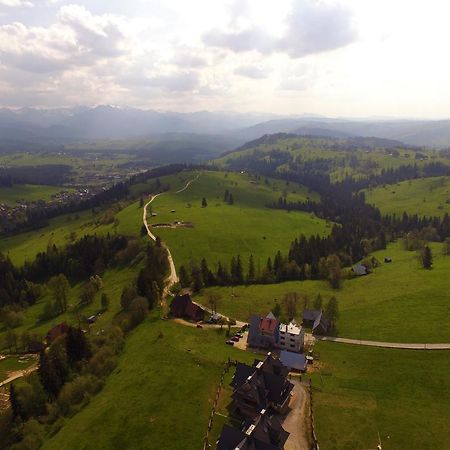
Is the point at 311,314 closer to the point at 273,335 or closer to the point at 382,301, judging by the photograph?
the point at 273,335

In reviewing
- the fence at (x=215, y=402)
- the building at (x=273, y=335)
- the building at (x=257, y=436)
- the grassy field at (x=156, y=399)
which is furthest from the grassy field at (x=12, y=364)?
the building at (x=257, y=436)

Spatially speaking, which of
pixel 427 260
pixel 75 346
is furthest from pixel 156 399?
pixel 427 260

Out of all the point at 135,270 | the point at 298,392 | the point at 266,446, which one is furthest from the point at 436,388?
the point at 135,270

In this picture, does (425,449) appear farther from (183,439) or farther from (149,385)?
(149,385)

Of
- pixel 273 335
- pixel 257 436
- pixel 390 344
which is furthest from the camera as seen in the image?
pixel 390 344

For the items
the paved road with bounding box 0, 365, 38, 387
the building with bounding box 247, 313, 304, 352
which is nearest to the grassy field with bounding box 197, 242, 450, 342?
the building with bounding box 247, 313, 304, 352
